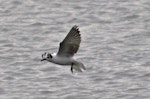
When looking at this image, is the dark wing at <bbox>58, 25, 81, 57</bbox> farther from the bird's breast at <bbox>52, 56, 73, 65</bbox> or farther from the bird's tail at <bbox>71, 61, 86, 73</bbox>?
the bird's tail at <bbox>71, 61, 86, 73</bbox>

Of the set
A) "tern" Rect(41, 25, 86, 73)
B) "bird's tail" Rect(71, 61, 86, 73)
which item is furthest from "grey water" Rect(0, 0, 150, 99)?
"tern" Rect(41, 25, 86, 73)

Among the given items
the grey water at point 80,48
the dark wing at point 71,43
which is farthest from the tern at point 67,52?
the grey water at point 80,48

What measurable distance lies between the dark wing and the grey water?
3.06m

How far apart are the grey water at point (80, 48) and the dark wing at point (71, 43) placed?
3.06 m

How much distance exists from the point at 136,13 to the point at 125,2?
115cm

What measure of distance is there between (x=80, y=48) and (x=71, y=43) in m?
5.93

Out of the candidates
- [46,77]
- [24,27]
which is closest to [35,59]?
[46,77]

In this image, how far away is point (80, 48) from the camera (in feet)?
63.5

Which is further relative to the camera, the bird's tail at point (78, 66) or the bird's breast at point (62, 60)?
the bird's tail at point (78, 66)

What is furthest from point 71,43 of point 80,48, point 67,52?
point 80,48

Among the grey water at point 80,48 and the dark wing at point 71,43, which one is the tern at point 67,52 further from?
the grey water at point 80,48

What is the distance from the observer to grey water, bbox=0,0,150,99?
56.3ft

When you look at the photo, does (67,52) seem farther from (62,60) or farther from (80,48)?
(80,48)

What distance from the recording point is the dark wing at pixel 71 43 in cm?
1333
